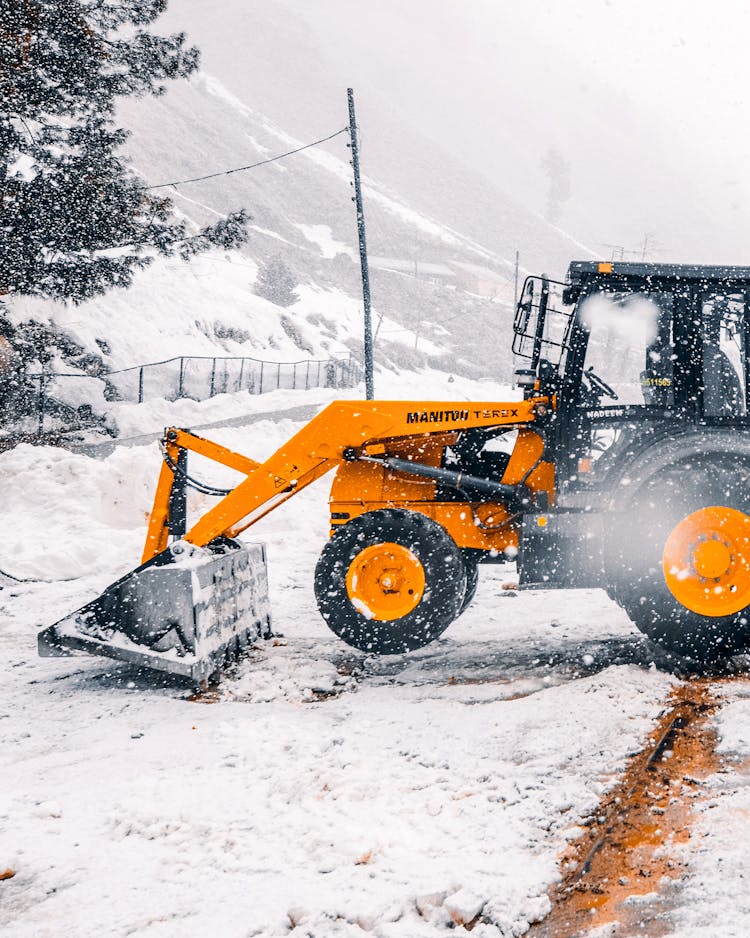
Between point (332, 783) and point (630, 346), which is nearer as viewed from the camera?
point (332, 783)

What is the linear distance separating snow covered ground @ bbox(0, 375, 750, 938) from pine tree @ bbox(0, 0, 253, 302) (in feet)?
24.7

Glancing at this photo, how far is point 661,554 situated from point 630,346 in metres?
1.45

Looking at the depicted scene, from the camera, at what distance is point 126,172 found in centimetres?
1359

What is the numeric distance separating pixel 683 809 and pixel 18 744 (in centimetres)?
322

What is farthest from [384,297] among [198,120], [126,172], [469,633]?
[469,633]

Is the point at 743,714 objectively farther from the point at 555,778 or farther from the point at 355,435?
the point at 355,435

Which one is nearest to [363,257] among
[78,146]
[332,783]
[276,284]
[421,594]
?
[78,146]

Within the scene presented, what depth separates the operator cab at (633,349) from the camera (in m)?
5.30

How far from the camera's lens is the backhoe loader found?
5062 mm

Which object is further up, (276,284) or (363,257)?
(276,284)

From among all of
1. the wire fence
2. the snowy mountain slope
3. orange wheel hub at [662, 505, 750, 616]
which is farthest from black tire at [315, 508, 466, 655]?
the snowy mountain slope

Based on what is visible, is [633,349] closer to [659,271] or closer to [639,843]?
[659,271]

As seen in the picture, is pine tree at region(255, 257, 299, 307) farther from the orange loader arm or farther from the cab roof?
the cab roof

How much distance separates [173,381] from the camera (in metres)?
25.4
